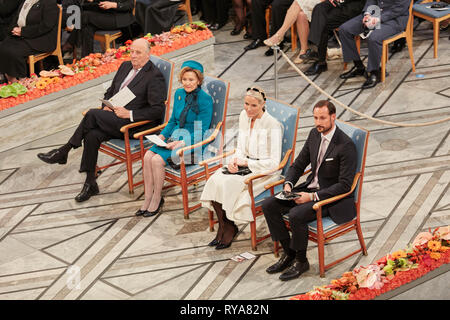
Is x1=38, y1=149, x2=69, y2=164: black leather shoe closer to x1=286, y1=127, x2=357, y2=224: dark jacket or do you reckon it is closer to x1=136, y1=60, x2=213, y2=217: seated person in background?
x1=136, y1=60, x2=213, y2=217: seated person in background

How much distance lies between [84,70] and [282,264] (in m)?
3.38

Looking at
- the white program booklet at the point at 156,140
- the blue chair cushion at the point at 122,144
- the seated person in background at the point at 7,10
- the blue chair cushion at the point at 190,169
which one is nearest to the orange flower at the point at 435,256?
the blue chair cushion at the point at 190,169

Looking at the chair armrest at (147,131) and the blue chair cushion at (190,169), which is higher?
the chair armrest at (147,131)

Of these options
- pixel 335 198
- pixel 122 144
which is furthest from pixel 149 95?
pixel 335 198

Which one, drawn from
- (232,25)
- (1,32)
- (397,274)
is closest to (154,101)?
(397,274)

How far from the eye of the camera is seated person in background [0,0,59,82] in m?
8.51

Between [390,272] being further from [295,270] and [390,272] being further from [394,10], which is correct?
[394,10]

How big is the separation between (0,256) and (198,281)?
1.58 meters

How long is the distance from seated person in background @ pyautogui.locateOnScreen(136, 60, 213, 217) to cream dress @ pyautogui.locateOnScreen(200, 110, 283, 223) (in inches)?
21.3

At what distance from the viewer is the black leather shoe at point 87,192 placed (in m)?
6.64

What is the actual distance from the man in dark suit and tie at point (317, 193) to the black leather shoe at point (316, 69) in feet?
10.9

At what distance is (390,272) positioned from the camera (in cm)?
469

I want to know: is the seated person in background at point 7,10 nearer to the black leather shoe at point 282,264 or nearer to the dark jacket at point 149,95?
the dark jacket at point 149,95

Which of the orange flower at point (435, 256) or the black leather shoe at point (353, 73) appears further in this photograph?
the black leather shoe at point (353, 73)
